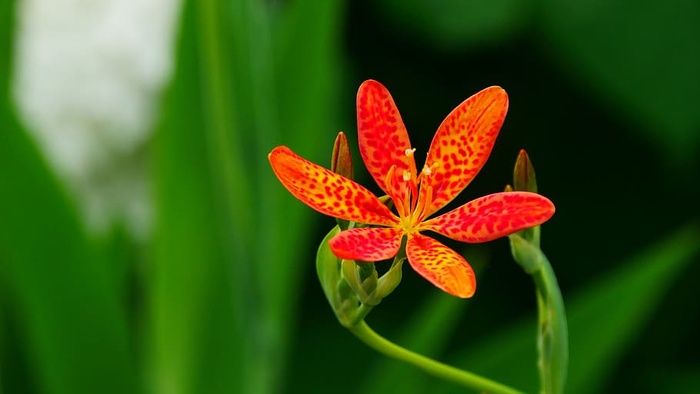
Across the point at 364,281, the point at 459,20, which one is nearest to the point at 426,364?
the point at 364,281

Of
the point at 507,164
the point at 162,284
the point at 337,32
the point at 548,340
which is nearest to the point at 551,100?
the point at 507,164

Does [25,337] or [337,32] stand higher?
[337,32]

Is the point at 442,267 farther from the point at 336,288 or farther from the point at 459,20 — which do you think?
the point at 459,20

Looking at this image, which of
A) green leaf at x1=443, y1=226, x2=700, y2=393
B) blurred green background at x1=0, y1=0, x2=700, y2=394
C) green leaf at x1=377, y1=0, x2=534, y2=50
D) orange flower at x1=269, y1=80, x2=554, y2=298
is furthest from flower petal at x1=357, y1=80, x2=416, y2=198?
green leaf at x1=377, y1=0, x2=534, y2=50

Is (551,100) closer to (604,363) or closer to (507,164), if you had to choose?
(507,164)

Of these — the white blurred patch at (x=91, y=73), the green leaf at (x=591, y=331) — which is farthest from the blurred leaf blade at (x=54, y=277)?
the green leaf at (x=591, y=331)

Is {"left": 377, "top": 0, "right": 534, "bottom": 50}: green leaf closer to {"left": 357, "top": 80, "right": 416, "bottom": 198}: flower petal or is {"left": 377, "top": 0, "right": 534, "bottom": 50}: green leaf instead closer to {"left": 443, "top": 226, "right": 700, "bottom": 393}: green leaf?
{"left": 443, "top": 226, "right": 700, "bottom": 393}: green leaf
